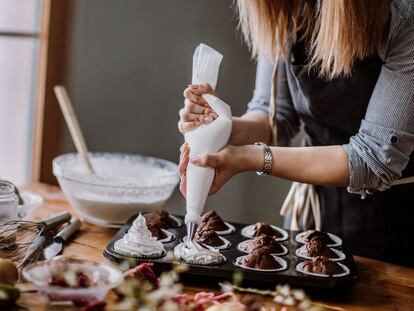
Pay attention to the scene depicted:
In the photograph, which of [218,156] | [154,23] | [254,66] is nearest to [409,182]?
[218,156]

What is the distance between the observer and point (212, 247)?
174cm

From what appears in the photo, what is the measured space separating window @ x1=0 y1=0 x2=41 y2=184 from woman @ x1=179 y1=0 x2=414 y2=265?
1128 millimetres

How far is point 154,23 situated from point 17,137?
2.33ft

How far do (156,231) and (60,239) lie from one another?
23 centimetres

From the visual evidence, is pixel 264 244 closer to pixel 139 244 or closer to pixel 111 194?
pixel 139 244

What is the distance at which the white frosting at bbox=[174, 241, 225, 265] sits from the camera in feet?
5.35

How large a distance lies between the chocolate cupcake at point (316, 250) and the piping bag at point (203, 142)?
28 centimetres

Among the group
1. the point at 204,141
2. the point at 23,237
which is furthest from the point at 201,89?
the point at 23,237

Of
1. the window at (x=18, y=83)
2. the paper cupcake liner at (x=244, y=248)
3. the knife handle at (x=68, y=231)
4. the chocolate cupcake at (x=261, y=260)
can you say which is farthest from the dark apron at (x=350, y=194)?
the window at (x=18, y=83)

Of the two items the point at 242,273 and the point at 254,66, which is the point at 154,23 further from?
the point at 242,273

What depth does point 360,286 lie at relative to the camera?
172 cm

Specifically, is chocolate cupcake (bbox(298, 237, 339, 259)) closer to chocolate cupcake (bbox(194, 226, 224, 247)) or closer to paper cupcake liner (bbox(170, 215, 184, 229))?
chocolate cupcake (bbox(194, 226, 224, 247))

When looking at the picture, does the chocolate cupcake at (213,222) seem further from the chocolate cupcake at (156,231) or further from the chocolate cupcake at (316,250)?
the chocolate cupcake at (316,250)

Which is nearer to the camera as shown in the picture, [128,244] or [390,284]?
[128,244]
